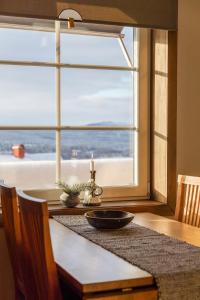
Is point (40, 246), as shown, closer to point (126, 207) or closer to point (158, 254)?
point (158, 254)

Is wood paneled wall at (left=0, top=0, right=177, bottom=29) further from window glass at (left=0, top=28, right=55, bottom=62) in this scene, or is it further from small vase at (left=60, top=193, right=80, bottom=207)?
small vase at (left=60, top=193, right=80, bottom=207)

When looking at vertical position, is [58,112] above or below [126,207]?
above

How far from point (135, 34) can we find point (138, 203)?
112cm

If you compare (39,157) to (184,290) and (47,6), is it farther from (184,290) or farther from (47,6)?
(184,290)

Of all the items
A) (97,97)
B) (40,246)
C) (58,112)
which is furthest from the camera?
(97,97)

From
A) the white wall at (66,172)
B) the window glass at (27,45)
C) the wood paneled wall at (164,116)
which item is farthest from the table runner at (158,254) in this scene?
the window glass at (27,45)

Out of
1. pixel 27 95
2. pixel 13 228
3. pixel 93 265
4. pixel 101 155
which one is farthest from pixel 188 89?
pixel 93 265

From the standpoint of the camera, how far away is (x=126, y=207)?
9.58ft

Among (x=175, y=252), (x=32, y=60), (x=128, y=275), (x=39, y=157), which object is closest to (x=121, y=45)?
(x=32, y=60)

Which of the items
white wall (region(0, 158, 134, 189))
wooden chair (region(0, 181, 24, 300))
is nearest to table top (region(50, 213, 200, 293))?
wooden chair (region(0, 181, 24, 300))

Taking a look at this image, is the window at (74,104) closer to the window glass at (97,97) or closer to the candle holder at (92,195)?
the window glass at (97,97)

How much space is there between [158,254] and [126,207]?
43.5 inches

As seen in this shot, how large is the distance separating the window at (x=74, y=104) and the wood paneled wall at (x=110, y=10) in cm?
22

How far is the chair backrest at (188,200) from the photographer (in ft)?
8.84
